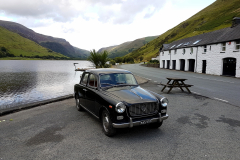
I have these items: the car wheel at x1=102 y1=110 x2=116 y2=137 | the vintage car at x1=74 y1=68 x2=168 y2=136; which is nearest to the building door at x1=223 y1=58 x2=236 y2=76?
the vintage car at x1=74 y1=68 x2=168 y2=136

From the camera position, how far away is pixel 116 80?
18.9ft

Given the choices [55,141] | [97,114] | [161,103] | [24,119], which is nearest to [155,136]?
[161,103]

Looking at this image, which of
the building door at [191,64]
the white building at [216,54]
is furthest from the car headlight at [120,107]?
the building door at [191,64]

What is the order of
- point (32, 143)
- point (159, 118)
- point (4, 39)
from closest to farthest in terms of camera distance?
1. point (32, 143)
2. point (159, 118)
3. point (4, 39)

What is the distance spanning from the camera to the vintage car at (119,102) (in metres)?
4.30

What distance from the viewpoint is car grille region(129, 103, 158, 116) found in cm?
438

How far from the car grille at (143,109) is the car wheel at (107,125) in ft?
2.01

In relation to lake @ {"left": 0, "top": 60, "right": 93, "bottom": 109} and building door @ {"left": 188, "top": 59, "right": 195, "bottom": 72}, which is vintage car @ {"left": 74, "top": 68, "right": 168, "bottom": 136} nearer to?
lake @ {"left": 0, "top": 60, "right": 93, "bottom": 109}

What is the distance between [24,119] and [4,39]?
23432 centimetres

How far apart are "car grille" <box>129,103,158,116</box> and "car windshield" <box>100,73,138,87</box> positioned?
1.38 m

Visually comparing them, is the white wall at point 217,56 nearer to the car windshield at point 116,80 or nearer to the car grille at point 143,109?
the car windshield at point 116,80

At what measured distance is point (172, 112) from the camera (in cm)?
688

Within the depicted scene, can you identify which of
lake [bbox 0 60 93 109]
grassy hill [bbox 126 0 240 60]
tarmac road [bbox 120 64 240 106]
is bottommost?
lake [bbox 0 60 93 109]

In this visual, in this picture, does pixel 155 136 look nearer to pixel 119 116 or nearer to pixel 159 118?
pixel 159 118
